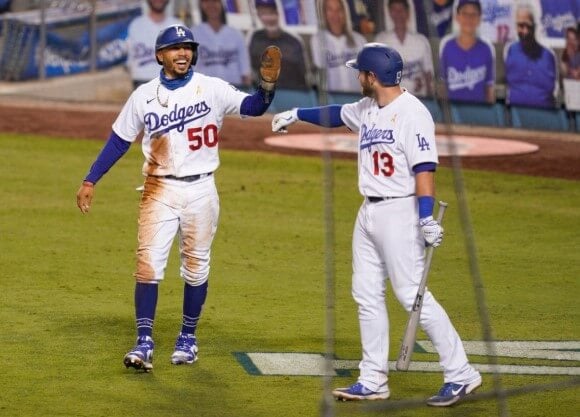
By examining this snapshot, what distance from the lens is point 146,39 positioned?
21.1m

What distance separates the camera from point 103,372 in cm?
745

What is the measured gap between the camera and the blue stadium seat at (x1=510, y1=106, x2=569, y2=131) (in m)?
17.6

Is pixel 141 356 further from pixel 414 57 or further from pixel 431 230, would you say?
pixel 414 57

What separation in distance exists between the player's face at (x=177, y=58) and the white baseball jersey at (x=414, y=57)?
8.77m

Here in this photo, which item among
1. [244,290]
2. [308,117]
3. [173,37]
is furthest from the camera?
[244,290]

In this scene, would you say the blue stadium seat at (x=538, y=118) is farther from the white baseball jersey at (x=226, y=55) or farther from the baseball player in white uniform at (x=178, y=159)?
the baseball player in white uniform at (x=178, y=159)

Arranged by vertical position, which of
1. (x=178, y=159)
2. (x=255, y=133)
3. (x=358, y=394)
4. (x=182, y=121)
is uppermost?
(x=182, y=121)

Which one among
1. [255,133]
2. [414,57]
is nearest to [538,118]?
[414,57]

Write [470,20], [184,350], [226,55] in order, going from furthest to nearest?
1. [226,55]
2. [470,20]
3. [184,350]

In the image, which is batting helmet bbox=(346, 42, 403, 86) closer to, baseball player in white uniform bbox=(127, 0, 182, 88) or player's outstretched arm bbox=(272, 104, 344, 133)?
player's outstretched arm bbox=(272, 104, 344, 133)

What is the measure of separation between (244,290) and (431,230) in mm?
3318

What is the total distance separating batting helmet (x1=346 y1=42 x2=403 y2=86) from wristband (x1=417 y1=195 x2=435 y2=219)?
61 centimetres

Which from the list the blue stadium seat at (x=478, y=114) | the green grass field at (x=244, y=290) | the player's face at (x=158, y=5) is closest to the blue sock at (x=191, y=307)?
the green grass field at (x=244, y=290)

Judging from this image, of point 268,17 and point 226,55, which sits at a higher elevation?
point 268,17
